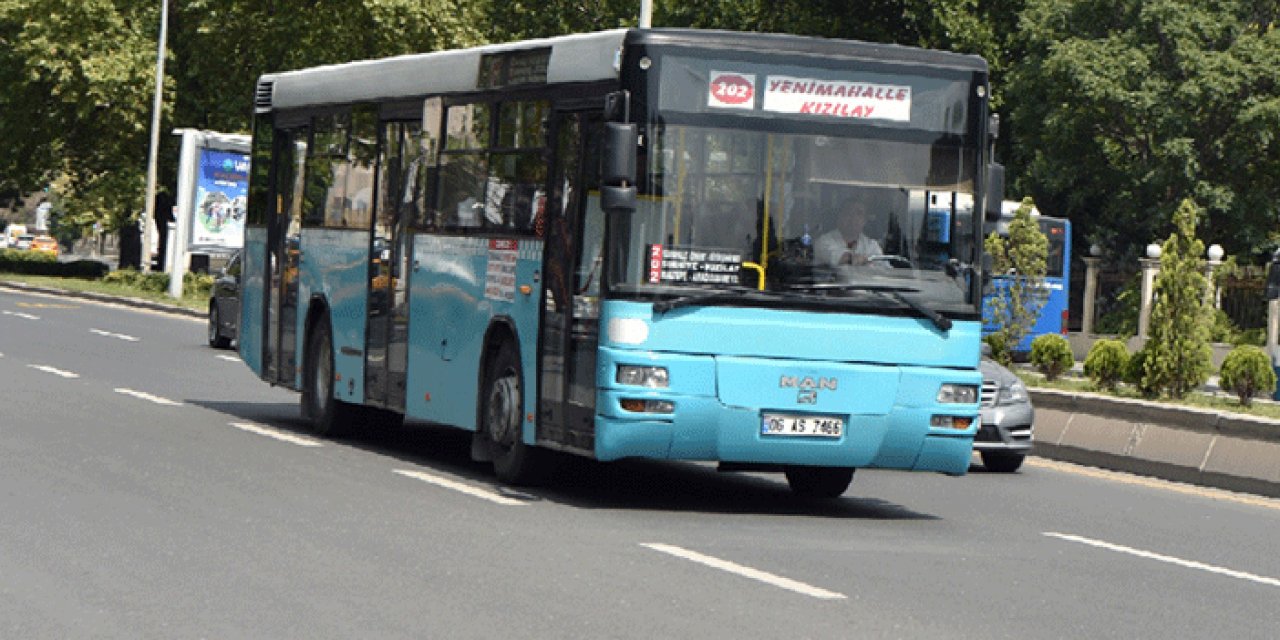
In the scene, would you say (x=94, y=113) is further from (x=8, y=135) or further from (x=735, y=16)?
(x=735, y=16)

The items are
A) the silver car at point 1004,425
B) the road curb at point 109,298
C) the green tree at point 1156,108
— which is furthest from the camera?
the green tree at point 1156,108

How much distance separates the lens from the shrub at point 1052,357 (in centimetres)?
2850

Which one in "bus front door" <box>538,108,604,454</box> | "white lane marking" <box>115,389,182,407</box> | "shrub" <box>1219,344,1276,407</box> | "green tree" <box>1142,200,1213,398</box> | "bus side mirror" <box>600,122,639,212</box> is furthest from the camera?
"shrub" <box>1219,344,1276,407</box>

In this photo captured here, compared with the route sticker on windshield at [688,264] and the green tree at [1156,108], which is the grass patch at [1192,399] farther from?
the green tree at [1156,108]

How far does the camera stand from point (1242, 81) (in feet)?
176

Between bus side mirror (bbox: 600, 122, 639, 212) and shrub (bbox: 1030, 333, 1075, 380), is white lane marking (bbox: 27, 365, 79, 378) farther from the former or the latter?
bus side mirror (bbox: 600, 122, 639, 212)

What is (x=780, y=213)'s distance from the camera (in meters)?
14.0

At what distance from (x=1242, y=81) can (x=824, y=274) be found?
41.4 metres

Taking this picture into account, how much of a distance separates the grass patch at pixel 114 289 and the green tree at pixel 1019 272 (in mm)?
21584

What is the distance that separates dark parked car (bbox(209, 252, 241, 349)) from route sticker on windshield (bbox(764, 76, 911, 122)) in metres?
22.5

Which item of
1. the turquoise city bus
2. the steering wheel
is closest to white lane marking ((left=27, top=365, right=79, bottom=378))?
the turquoise city bus

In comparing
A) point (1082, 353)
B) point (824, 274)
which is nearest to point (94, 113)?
point (1082, 353)

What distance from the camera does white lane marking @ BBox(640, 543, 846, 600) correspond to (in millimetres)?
10453

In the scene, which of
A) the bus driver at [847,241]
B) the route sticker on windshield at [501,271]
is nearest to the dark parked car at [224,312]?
the route sticker on windshield at [501,271]
